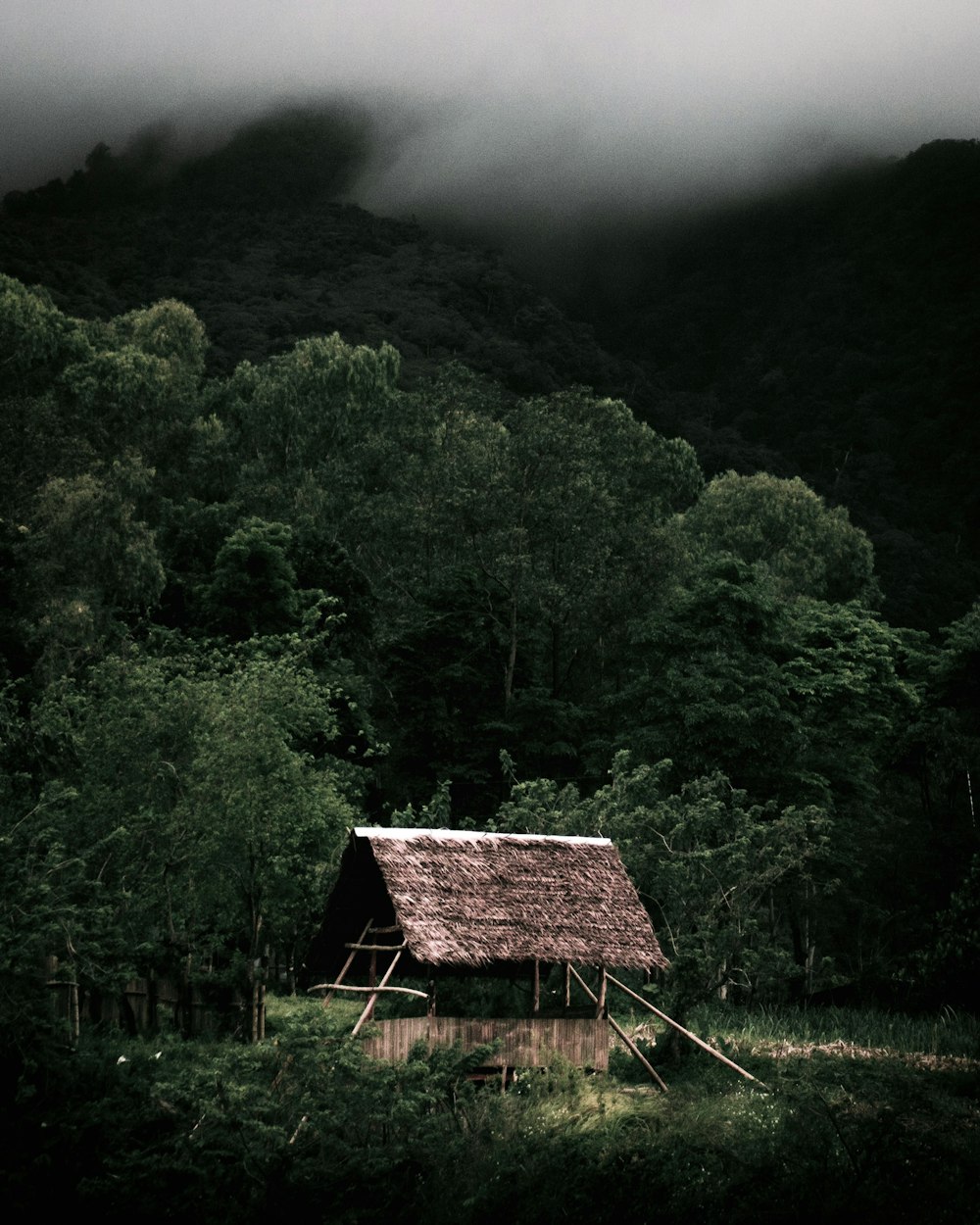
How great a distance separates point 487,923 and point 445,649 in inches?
889

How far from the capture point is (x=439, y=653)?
46594 mm

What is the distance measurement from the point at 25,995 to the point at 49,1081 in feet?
6.29

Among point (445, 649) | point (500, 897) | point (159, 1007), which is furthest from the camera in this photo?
point (445, 649)

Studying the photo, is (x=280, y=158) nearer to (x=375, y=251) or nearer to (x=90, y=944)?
(x=375, y=251)

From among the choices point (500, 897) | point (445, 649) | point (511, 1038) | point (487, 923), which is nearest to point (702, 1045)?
point (511, 1038)

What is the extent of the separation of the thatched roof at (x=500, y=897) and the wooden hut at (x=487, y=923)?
0.02m

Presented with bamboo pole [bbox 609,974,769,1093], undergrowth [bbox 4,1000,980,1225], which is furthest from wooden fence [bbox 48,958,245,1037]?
bamboo pole [bbox 609,974,769,1093]

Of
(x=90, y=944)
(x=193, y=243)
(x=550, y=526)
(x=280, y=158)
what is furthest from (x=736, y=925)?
(x=280, y=158)

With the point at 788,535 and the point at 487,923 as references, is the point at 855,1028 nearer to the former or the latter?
the point at 487,923

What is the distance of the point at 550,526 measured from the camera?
47.4 metres

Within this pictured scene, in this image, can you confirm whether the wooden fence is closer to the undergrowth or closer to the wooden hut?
the wooden hut

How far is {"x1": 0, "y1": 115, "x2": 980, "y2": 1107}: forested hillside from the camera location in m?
28.1

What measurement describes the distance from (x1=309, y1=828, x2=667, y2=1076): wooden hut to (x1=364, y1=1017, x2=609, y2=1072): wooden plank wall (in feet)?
0.05

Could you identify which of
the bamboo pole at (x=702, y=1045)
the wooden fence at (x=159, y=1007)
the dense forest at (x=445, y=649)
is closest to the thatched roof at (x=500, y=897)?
the bamboo pole at (x=702, y=1045)
